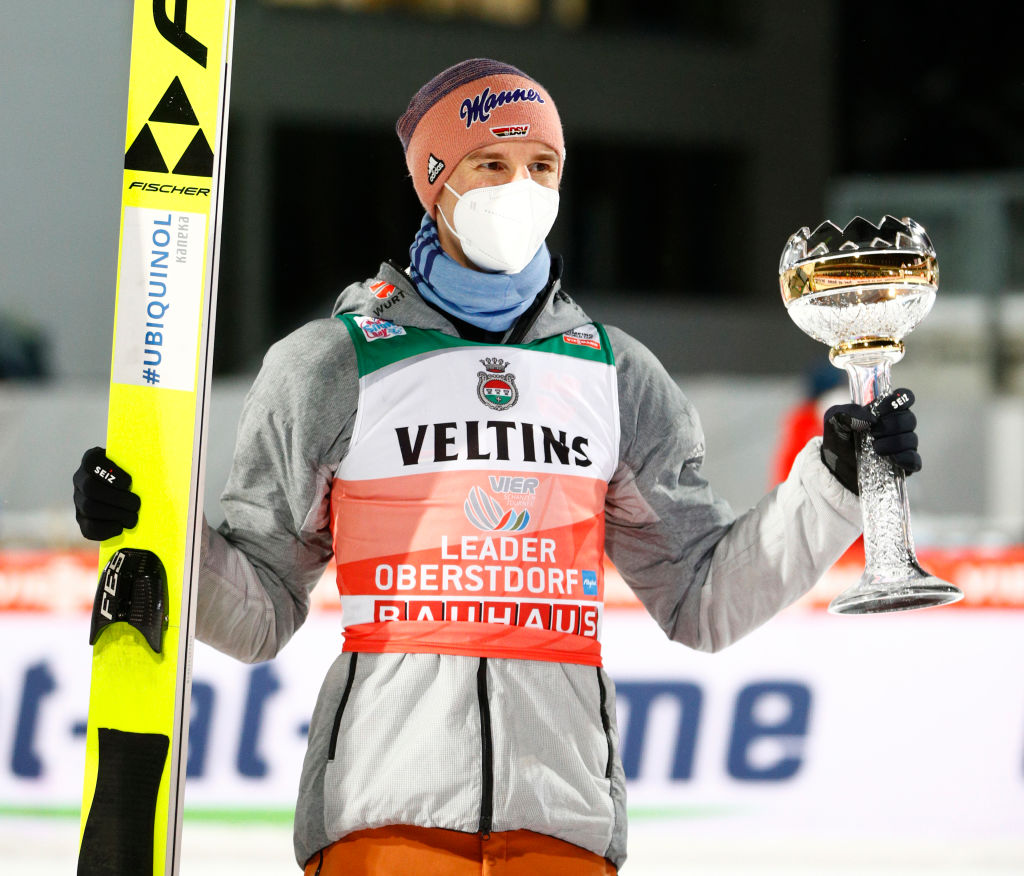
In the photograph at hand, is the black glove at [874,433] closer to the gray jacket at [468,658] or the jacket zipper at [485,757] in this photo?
the gray jacket at [468,658]

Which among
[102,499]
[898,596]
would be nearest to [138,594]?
[102,499]

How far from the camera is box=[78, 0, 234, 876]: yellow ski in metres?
1.74

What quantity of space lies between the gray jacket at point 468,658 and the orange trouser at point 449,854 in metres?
0.02

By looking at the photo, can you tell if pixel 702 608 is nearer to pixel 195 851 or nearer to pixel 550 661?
pixel 550 661

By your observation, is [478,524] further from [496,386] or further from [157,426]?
[157,426]

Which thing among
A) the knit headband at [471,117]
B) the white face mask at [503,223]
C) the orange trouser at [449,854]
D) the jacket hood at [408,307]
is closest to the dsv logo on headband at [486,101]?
the knit headband at [471,117]

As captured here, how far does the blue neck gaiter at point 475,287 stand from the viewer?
1871 millimetres

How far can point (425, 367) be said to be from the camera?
1.84 meters

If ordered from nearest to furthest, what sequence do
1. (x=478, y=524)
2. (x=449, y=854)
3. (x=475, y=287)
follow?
1. (x=449, y=854)
2. (x=478, y=524)
3. (x=475, y=287)

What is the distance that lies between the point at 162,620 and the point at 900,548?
3.12 ft

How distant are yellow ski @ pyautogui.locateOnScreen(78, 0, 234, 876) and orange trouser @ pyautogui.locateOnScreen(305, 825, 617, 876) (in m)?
0.24

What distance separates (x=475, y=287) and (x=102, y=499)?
563mm

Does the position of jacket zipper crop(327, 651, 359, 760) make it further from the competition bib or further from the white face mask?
the white face mask

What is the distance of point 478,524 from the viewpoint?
5.79ft
